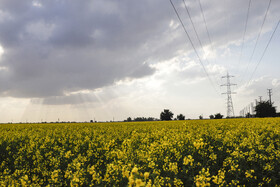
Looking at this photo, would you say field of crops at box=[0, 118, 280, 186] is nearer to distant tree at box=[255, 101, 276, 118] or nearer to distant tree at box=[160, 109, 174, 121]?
distant tree at box=[255, 101, 276, 118]

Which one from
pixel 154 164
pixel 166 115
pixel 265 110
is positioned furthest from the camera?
pixel 166 115

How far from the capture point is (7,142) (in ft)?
28.4

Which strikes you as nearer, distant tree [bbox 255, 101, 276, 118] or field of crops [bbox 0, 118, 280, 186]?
field of crops [bbox 0, 118, 280, 186]

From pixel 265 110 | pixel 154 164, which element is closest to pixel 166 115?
pixel 265 110

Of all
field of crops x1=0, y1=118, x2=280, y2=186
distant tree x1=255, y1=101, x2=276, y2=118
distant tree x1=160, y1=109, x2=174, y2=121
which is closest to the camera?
field of crops x1=0, y1=118, x2=280, y2=186

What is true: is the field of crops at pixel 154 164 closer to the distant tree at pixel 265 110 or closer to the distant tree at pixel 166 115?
the distant tree at pixel 265 110

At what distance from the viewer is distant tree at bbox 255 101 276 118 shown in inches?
2296

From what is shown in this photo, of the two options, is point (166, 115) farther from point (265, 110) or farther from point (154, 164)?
point (154, 164)

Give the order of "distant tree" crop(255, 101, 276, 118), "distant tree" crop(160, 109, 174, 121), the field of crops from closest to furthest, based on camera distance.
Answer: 1. the field of crops
2. "distant tree" crop(255, 101, 276, 118)
3. "distant tree" crop(160, 109, 174, 121)

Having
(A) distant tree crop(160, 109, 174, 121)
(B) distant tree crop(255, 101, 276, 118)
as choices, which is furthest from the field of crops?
(A) distant tree crop(160, 109, 174, 121)

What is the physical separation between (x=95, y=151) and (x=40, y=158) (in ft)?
6.00

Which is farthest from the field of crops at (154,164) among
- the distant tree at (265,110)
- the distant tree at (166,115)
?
the distant tree at (166,115)

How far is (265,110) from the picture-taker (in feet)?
193

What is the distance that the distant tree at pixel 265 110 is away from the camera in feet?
191
